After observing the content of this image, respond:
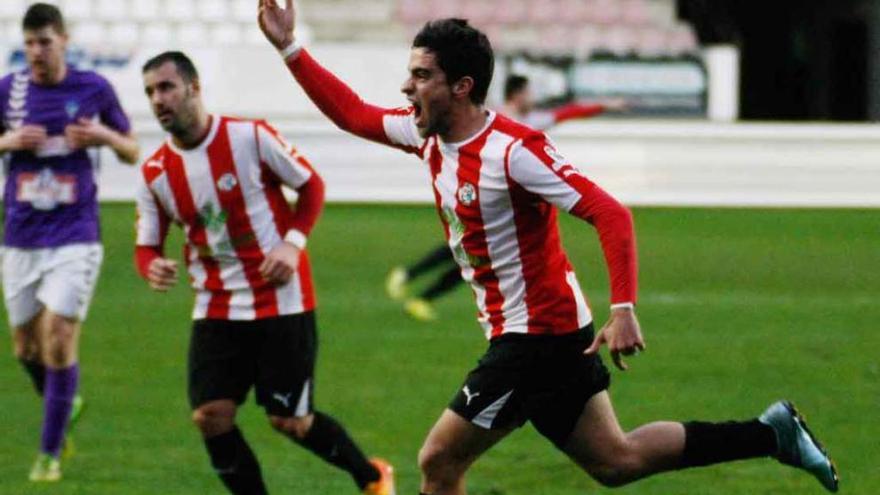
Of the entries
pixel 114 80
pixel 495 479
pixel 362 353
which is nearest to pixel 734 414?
pixel 495 479

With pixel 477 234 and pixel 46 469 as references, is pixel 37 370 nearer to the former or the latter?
pixel 46 469

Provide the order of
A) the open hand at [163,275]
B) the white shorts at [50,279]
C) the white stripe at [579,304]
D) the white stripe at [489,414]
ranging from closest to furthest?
1. the white stripe at [489,414]
2. the white stripe at [579,304]
3. the open hand at [163,275]
4. the white shorts at [50,279]

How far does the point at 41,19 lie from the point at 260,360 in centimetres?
226

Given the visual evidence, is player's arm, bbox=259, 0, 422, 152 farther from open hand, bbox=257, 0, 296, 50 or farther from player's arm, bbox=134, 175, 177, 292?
player's arm, bbox=134, 175, 177, 292

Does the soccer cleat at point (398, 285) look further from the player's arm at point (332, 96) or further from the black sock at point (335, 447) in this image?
the player's arm at point (332, 96)

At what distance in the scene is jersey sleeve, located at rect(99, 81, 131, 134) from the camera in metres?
9.34

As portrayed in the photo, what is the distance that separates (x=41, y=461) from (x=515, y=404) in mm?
3098

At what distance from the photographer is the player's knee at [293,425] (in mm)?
7695

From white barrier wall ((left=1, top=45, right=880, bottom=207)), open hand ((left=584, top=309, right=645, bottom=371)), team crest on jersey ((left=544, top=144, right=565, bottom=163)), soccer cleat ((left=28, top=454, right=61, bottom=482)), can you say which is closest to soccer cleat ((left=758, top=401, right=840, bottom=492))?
open hand ((left=584, top=309, right=645, bottom=371))

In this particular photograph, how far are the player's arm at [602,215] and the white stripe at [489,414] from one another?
Result: 44 cm

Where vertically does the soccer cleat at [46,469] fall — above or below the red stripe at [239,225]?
below

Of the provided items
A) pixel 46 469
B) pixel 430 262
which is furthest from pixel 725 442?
pixel 430 262

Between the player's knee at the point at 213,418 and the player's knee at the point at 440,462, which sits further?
the player's knee at the point at 213,418

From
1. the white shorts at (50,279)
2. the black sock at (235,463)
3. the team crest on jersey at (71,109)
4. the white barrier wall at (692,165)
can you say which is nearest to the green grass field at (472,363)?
the white shorts at (50,279)
